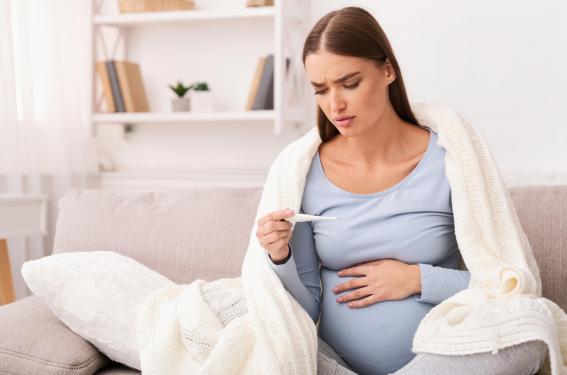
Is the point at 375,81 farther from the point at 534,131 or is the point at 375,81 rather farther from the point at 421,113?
the point at 534,131

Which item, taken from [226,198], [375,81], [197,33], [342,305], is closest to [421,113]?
[375,81]

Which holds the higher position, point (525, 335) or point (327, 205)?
point (327, 205)

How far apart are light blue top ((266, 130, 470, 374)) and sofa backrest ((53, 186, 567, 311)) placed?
31 centimetres

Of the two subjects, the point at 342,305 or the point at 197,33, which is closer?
the point at 342,305

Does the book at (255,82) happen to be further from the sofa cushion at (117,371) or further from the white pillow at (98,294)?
the sofa cushion at (117,371)

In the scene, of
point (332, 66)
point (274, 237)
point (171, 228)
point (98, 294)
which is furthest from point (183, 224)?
point (332, 66)

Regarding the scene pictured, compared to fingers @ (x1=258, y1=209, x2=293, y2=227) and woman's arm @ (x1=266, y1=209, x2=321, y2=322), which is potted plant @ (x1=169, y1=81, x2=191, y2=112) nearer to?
woman's arm @ (x1=266, y1=209, x2=321, y2=322)

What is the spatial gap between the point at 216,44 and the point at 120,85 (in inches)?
16.5

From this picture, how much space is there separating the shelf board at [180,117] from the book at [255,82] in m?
0.05

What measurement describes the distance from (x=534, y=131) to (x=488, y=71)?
0.26m

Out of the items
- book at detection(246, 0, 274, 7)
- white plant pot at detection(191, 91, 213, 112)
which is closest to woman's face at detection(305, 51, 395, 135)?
book at detection(246, 0, 274, 7)

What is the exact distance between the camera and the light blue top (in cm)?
162

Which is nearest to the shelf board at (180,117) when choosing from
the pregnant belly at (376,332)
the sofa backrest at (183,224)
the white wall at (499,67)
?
the white wall at (499,67)

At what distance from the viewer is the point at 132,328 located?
1.73 meters
